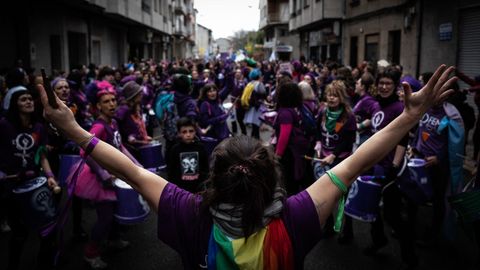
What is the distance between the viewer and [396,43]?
1848 centimetres

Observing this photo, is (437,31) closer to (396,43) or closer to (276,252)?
(396,43)

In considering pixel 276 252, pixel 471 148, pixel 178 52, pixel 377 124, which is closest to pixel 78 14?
pixel 471 148

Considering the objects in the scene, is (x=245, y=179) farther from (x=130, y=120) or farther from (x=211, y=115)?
(x=211, y=115)

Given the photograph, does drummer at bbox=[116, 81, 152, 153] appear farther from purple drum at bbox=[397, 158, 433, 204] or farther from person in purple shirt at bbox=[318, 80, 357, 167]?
purple drum at bbox=[397, 158, 433, 204]

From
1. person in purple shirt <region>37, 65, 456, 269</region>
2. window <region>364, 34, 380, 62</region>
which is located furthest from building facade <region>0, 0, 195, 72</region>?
person in purple shirt <region>37, 65, 456, 269</region>

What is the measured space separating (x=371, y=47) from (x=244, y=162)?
67.0 ft

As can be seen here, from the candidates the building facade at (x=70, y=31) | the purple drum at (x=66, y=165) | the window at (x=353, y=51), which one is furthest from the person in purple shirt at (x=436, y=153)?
the window at (x=353, y=51)

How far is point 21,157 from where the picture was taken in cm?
438

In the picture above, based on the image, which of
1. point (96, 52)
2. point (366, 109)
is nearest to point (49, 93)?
point (366, 109)

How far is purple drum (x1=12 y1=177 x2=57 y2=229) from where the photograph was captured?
4207 mm

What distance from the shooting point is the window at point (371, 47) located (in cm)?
2037

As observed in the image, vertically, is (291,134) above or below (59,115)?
below

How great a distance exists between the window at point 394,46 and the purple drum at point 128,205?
15.7 meters

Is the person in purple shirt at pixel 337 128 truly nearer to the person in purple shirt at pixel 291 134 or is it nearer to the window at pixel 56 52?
the person in purple shirt at pixel 291 134
